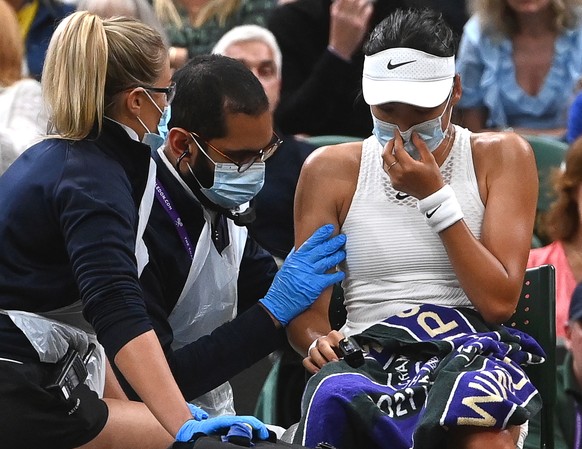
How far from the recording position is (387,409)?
2559 millimetres

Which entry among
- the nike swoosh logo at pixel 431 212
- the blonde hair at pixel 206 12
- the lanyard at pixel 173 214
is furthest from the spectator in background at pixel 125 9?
the nike swoosh logo at pixel 431 212

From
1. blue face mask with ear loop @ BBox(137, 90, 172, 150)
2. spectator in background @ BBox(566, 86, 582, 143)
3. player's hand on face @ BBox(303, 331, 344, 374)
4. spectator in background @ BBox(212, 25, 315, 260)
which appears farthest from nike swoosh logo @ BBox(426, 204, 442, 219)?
spectator in background @ BBox(566, 86, 582, 143)

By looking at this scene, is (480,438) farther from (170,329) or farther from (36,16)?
(36,16)

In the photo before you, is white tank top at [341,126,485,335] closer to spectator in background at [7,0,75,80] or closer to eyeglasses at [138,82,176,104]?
eyeglasses at [138,82,176,104]

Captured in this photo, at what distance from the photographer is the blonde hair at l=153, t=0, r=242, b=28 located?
199 inches

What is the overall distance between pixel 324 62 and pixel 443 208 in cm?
217

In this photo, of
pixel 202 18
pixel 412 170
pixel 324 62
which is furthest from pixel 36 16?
pixel 412 170

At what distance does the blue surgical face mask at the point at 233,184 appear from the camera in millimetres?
2988

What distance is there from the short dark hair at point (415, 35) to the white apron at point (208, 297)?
64 centimetres

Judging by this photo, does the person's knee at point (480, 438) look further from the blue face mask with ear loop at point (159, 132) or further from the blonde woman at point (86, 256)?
the blue face mask with ear loop at point (159, 132)

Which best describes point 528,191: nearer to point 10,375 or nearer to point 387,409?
point 387,409

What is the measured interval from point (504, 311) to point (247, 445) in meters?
0.71

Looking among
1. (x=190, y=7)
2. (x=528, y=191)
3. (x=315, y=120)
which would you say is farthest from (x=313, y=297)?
(x=190, y=7)

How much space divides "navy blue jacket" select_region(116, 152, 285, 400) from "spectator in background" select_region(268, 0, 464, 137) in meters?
1.71
